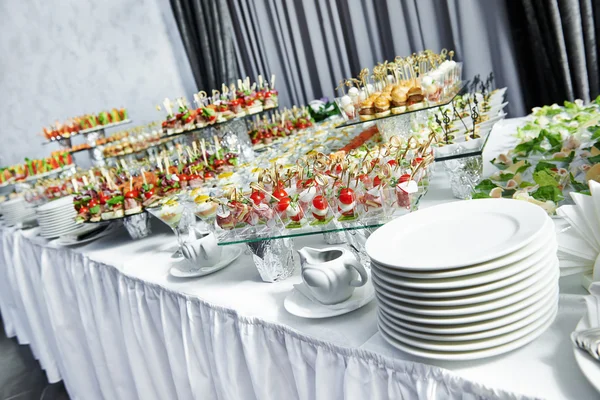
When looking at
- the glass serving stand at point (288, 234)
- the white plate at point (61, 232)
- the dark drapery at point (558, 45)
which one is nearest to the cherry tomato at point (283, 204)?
the glass serving stand at point (288, 234)

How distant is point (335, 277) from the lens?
88 cm

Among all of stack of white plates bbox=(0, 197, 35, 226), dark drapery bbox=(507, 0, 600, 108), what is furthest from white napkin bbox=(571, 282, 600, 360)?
stack of white plates bbox=(0, 197, 35, 226)

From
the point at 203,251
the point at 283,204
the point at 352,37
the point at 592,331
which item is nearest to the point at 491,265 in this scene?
the point at 592,331

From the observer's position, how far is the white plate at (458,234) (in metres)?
0.66

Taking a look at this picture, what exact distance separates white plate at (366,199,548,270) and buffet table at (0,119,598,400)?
141 mm

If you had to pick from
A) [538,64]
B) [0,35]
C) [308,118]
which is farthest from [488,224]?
[0,35]

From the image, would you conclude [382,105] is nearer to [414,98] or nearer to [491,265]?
[414,98]

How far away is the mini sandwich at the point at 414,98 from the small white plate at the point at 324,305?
2.71 ft

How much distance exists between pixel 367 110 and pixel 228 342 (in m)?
0.93

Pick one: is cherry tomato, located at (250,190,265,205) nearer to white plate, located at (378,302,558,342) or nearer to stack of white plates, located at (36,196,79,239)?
white plate, located at (378,302,558,342)

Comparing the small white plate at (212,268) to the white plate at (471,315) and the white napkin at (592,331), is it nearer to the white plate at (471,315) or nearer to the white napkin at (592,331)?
the white plate at (471,315)

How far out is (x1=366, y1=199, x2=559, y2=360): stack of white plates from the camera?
25.0 inches

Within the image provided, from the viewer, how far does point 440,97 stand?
162 cm

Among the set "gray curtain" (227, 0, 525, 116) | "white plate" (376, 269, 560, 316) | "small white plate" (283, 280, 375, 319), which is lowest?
"small white plate" (283, 280, 375, 319)
